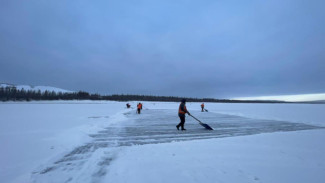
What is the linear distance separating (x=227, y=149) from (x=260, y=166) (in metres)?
1.09

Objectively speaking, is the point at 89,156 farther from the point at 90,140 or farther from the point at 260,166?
the point at 260,166

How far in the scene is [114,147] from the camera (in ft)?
14.6

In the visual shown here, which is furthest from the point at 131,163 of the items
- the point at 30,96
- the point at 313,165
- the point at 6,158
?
the point at 30,96

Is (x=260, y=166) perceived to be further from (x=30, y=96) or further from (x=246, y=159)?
(x=30, y=96)

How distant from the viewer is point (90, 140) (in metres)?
5.18

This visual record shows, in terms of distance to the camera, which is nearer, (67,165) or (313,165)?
(313,165)

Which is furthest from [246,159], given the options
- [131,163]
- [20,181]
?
[20,181]

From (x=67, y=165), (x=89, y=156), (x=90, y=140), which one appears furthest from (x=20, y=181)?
(x=90, y=140)

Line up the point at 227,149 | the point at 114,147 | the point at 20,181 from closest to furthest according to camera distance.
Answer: the point at 20,181 → the point at 227,149 → the point at 114,147

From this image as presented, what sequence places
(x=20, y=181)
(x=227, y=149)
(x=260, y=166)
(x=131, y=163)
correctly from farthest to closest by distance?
(x=227, y=149) < (x=131, y=163) < (x=260, y=166) < (x=20, y=181)

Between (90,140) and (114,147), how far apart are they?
1.34m

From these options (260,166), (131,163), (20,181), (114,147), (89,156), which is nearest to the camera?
(20,181)

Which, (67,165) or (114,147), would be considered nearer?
(67,165)

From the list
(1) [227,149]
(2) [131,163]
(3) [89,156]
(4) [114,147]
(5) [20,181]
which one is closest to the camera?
Answer: (5) [20,181]
